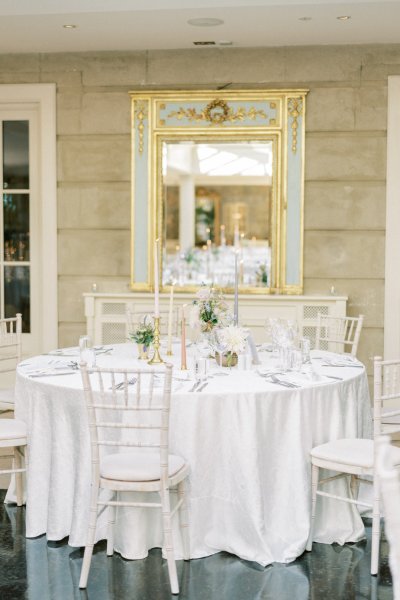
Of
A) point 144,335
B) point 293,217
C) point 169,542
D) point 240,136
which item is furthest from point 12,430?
point 240,136

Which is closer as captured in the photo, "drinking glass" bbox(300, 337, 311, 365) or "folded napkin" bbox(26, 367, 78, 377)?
"folded napkin" bbox(26, 367, 78, 377)

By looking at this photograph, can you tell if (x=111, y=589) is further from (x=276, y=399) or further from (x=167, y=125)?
(x=167, y=125)

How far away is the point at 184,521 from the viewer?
143 inches

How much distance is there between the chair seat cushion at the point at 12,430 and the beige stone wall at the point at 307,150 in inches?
110

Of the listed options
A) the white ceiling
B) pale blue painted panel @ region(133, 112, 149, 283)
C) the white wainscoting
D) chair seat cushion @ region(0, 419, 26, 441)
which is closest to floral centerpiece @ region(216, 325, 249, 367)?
chair seat cushion @ region(0, 419, 26, 441)

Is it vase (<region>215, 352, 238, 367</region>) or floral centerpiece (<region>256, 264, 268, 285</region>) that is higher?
floral centerpiece (<region>256, 264, 268, 285</region>)

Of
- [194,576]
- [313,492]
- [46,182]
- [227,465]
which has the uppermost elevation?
[46,182]

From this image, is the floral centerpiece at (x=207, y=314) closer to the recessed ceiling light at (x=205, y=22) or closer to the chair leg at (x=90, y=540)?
the chair leg at (x=90, y=540)

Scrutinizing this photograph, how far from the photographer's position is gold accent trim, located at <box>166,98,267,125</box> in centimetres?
657

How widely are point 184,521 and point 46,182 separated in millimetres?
3895

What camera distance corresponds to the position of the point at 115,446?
12.0ft

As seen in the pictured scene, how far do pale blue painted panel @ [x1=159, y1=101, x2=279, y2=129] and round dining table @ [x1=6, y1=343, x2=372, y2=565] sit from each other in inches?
127

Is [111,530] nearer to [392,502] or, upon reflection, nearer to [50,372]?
[50,372]

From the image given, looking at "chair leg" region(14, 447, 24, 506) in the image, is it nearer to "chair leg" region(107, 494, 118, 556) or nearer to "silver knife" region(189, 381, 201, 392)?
"chair leg" region(107, 494, 118, 556)
